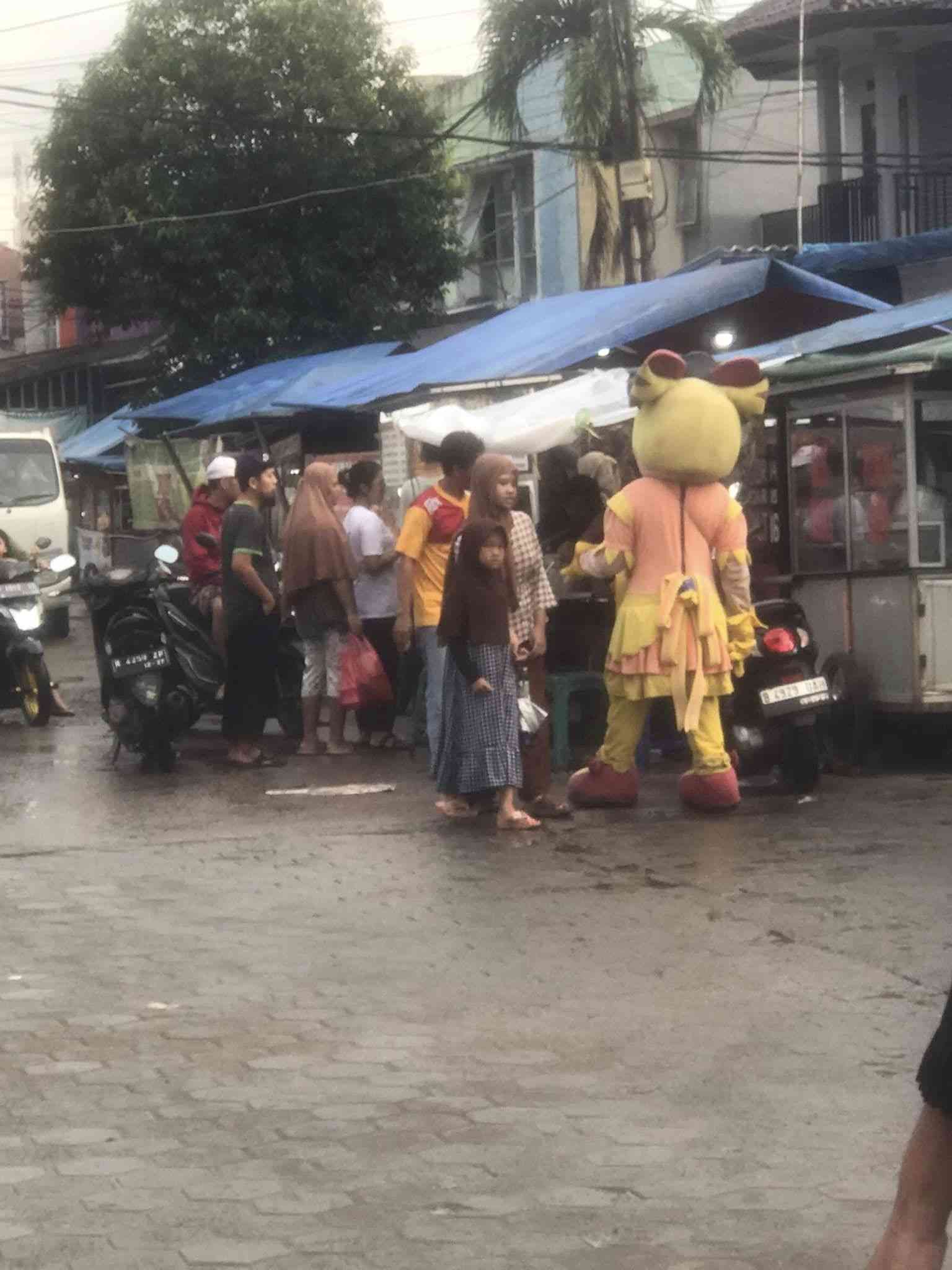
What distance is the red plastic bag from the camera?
14781mm

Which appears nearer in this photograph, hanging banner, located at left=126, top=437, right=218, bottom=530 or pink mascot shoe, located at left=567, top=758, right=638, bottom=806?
pink mascot shoe, located at left=567, top=758, right=638, bottom=806

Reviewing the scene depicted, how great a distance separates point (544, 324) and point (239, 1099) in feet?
44.0

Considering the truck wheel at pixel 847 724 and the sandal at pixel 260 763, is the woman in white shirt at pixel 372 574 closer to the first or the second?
the sandal at pixel 260 763

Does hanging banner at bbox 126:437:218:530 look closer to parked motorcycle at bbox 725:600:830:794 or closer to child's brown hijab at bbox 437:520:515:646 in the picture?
parked motorcycle at bbox 725:600:830:794

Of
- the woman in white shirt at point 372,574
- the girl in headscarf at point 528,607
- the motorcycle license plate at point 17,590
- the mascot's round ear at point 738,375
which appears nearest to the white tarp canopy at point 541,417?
the woman in white shirt at point 372,574

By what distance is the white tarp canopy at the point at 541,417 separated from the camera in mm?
14391

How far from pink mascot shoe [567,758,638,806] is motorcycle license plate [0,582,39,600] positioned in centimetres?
708

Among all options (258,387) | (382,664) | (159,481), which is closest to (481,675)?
(382,664)

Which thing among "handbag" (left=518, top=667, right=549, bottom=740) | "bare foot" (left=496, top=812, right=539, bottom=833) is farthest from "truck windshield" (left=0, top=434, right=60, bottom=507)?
"bare foot" (left=496, top=812, right=539, bottom=833)

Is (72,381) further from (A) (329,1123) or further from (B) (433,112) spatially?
(A) (329,1123)

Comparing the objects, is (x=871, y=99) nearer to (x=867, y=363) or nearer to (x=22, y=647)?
(x=22, y=647)

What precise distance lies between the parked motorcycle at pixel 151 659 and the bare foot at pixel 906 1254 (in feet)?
38.0

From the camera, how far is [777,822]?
11297 millimetres

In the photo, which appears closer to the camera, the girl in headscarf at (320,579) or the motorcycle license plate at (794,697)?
the motorcycle license plate at (794,697)
